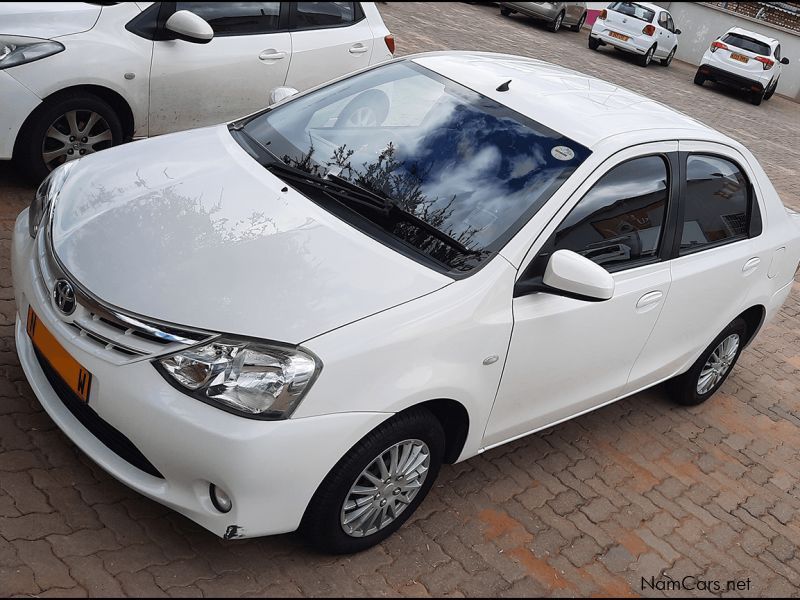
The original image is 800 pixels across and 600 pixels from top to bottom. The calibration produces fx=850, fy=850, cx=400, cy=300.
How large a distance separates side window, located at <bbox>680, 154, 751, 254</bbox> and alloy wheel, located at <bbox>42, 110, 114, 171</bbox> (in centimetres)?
383

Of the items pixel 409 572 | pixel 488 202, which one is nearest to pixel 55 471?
pixel 409 572

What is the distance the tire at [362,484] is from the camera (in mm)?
3109

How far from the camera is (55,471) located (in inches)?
137

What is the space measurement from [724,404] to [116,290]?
4165mm

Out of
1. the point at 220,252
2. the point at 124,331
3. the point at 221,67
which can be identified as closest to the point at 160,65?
the point at 221,67

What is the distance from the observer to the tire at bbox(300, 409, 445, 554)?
3109 millimetres

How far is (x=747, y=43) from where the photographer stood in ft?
75.1

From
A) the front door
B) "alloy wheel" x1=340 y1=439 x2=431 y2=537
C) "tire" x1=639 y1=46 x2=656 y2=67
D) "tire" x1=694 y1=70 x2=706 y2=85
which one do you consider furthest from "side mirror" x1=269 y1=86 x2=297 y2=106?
"tire" x1=694 y1=70 x2=706 y2=85

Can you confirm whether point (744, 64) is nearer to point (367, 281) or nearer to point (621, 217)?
point (621, 217)

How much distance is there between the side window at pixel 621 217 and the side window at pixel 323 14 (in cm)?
369

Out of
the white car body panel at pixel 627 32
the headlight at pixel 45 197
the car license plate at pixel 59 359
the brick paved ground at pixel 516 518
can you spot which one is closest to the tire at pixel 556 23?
the white car body panel at pixel 627 32

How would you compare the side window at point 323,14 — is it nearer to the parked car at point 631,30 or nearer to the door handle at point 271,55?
the door handle at point 271,55

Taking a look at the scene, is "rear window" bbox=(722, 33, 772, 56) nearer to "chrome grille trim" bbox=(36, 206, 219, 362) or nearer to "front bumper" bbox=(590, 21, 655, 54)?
"front bumper" bbox=(590, 21, 655, 54)

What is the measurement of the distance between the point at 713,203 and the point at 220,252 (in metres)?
2.72
